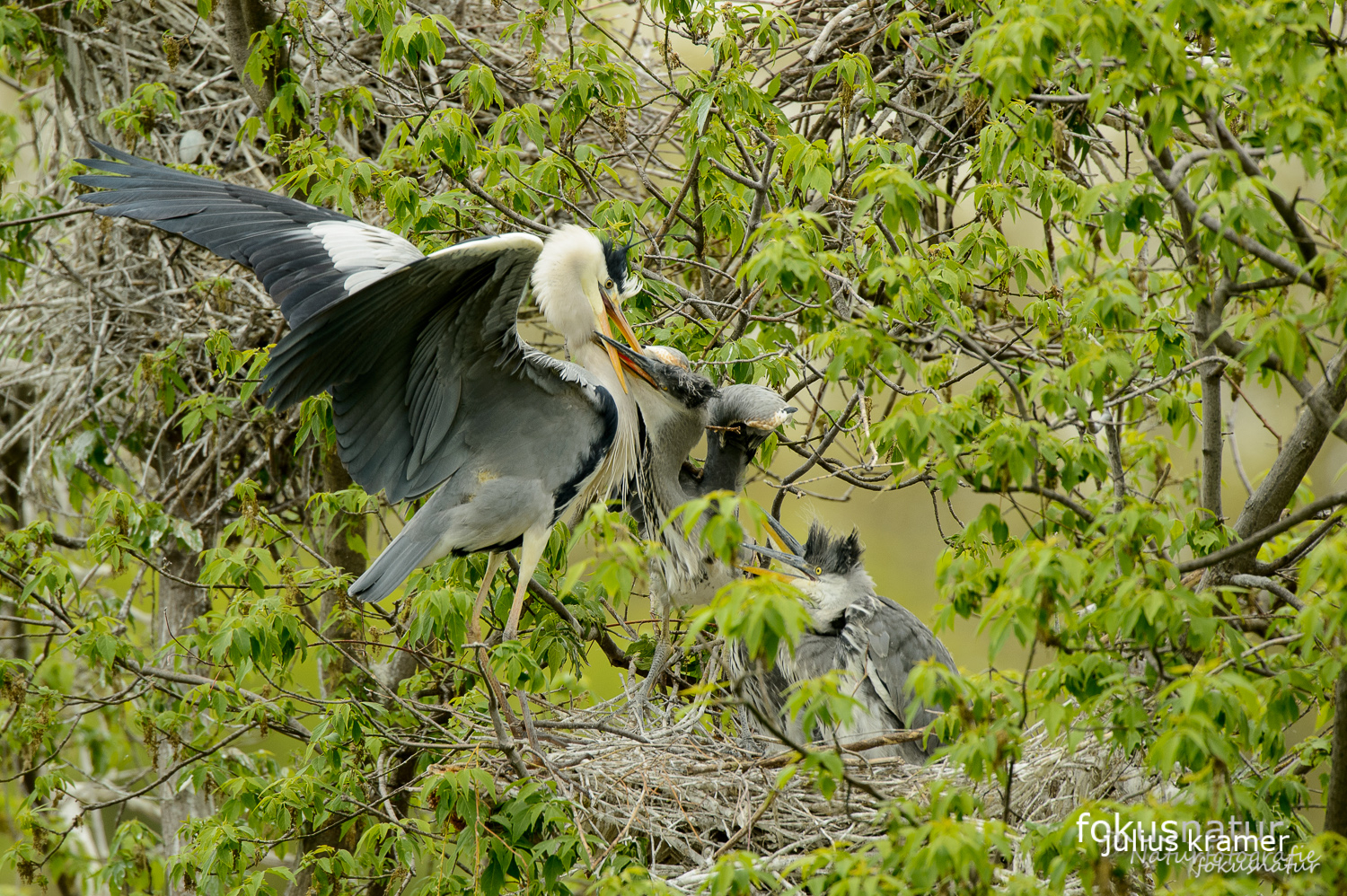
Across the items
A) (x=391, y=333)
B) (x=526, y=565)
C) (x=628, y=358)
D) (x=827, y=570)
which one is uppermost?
(x=628, y=358)

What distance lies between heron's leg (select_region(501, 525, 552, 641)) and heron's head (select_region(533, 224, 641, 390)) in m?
0.58

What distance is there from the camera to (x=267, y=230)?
3.37 meters

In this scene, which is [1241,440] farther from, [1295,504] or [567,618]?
[567,618]

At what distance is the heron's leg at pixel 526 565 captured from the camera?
3.35m

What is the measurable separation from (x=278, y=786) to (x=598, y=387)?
137 cm

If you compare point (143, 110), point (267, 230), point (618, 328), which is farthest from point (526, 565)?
point (143, 110)

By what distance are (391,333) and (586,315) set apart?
76cm

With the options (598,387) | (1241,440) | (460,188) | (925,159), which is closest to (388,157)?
(460,188)

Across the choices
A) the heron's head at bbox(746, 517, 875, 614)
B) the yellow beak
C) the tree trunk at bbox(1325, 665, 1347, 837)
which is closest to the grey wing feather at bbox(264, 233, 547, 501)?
the yellow beak

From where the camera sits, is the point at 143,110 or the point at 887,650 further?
the point at 143,110

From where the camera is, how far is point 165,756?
185 inches

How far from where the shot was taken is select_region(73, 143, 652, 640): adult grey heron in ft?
10.3

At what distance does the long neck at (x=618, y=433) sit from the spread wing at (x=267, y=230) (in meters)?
0.66

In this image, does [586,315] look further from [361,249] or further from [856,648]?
[856,648]
